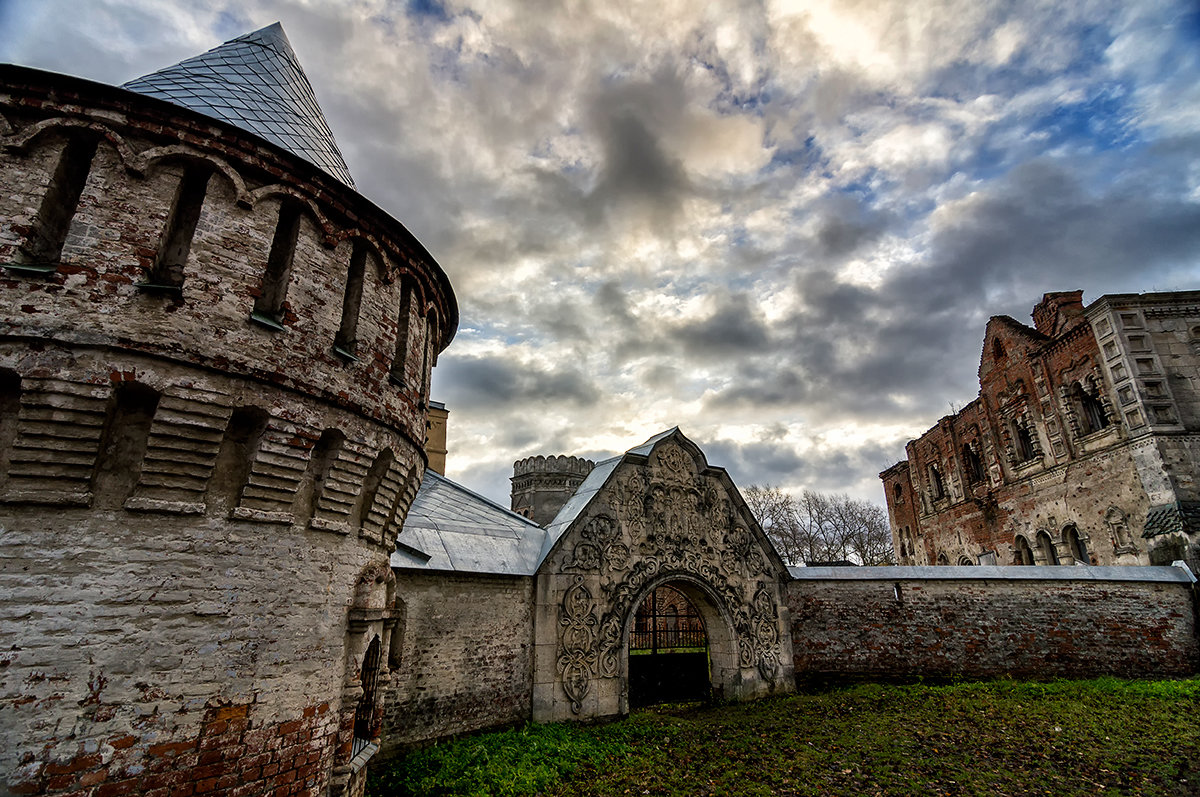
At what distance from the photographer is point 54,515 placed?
4.22 metres

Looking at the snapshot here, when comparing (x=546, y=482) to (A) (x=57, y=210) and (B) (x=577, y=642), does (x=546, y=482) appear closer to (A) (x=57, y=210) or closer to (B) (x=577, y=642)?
(B) (x=577, y=642)

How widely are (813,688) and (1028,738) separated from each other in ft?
15.0

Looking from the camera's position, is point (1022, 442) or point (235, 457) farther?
point (1022, 442)

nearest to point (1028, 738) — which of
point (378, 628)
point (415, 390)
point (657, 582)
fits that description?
point (657, 582)

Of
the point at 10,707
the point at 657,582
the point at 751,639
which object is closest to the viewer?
the point at 10,707

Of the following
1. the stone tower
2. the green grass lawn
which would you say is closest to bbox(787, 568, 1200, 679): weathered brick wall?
the green grass lawn

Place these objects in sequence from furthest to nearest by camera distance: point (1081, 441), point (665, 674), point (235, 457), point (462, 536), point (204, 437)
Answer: point (1081, 441) → point (665, 674) → point (462, 536) → point (235, 457) → point (204, 437)

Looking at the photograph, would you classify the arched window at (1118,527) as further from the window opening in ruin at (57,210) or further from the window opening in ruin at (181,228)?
the window opening in ruin at (57,210)

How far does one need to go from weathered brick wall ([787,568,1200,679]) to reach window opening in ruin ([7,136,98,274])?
47.5ft

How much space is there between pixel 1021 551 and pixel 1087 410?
20.2 ft

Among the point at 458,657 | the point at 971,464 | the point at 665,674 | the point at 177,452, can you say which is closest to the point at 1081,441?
the point at 971,464

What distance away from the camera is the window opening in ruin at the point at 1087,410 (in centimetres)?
1884

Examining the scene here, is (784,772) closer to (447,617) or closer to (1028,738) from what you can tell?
(1028,738)

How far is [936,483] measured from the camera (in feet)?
95.8
